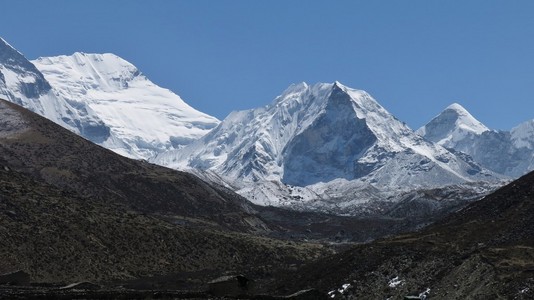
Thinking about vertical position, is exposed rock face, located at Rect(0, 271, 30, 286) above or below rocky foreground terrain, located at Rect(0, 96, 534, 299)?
below

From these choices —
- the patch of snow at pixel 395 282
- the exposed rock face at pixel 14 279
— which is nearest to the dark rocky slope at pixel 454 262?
the patch of snow at pixel 395 282

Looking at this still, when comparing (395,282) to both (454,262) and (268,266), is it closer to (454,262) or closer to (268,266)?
(454,262)

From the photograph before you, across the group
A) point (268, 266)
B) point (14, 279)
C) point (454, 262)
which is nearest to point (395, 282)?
point (454, 262)

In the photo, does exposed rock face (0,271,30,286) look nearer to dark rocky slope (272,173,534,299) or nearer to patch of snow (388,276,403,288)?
dark rocky slope (272,173,534,299)

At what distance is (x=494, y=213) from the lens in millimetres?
139500

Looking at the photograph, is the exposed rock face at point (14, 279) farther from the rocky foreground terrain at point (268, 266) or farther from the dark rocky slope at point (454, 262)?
the dark rocky slope at point (454, 262)

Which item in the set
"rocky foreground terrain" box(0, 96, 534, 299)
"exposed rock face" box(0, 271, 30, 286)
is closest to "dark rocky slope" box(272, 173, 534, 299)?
"rocky foreground terrain" box(0, 96, 534, 299)

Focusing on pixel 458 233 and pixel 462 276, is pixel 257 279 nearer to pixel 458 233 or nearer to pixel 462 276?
pixel 458 233

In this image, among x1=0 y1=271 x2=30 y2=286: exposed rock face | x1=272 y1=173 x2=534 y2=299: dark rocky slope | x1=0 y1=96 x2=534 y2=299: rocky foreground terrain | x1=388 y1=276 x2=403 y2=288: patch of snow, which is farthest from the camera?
x1=388 y1=276 x2=403 y2=288: patch of snow

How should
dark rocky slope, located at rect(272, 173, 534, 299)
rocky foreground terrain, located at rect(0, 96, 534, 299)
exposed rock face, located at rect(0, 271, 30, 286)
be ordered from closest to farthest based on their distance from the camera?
rocky foreground terrain, located at rect(0, 96, 534, 299), exposed rock face, located at rect(0, 271, 30, 286), dark rocky slope, located at rect(272, 173, 534, 299)

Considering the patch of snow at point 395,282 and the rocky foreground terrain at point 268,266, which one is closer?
the rocky foreground terrain at point 268,266

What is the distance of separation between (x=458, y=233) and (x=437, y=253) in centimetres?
1275

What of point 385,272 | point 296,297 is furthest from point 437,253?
point 296,297

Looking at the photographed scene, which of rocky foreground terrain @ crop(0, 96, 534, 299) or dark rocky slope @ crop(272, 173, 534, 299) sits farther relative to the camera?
dark rocky slope @ crop(272, 173, 534, 299)
